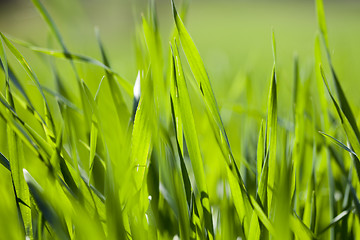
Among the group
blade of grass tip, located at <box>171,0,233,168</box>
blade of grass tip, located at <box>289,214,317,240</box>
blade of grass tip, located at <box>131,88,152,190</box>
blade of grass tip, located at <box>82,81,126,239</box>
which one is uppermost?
blade of grass tip, located at <box>171,0,233,168</box>

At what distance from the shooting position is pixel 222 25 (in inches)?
136

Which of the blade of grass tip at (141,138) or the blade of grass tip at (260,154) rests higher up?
the blade of grass tip at (141,138)

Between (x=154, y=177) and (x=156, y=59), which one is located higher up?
(x=156, y=59)

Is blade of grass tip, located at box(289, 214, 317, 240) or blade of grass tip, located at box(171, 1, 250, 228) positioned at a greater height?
blade of grass tip, located at box(171, 1, 250, 228)

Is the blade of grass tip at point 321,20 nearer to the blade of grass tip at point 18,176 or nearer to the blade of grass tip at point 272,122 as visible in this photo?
the blade of grass tip at point 272,122

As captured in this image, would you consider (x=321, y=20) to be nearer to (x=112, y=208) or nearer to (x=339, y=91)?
(x=339, y=91)

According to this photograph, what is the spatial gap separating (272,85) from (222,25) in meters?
3.25

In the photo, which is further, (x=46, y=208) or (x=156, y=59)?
(x=156, y=59)

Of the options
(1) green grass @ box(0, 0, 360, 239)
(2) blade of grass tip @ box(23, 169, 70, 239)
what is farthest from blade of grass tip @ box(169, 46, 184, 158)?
(2) blade of grass tip @ box(23, 169, 70, 239)

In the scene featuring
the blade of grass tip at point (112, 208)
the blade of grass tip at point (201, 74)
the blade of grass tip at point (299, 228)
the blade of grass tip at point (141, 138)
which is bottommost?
the blade of grass tip at point (299, 228)

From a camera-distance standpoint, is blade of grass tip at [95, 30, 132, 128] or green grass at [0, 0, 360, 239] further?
blade of grass tip at [95, 30, 132, 128]

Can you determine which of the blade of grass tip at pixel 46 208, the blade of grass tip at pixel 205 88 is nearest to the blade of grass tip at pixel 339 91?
the blade of grass tip at pixel 205 88

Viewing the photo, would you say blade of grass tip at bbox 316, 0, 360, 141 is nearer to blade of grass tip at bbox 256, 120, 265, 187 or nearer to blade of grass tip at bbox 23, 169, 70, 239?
blade of grass tip at bbox 256, 120, 265, 187

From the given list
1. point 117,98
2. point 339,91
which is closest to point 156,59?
point 117,98
